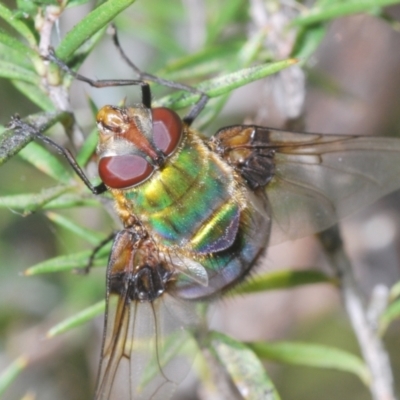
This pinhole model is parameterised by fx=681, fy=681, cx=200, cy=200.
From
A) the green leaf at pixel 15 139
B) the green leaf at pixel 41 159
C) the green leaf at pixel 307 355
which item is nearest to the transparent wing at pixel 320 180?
the green leaf at pixel 307 355

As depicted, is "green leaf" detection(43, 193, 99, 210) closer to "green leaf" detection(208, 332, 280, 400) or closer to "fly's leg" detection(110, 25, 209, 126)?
"fly's leg" detection(110, 25, 209, 126)

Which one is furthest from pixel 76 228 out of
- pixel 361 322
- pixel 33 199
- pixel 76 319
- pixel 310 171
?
pixel 361 322

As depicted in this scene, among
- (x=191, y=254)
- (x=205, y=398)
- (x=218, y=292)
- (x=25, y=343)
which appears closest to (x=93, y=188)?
(x=191, y=254)

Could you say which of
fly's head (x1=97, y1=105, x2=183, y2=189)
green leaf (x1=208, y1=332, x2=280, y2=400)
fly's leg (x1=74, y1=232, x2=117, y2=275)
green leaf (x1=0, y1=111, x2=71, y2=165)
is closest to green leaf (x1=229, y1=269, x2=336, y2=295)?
green leaf (x1=208, y1=332, x2=280, y2=400)

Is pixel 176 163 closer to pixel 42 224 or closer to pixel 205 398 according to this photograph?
pixel 205 398

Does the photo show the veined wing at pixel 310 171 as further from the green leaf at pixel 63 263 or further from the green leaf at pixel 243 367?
the green leaf at pixel 63 263

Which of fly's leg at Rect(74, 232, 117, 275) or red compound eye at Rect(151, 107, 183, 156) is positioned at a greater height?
red compound eye at Rect(151, 107, 183, 156)
